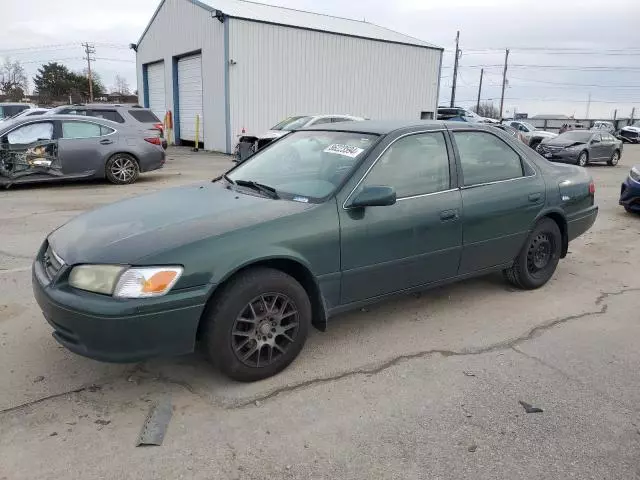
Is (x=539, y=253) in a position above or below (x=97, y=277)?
below

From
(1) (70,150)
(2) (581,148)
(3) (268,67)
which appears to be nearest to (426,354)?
(1) (70,150)

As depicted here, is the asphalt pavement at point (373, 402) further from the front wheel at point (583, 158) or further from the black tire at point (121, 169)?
the front wheel at point (583, 158)

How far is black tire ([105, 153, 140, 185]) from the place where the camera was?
11.1 m

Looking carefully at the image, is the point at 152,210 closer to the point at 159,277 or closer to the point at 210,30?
the point at 159,277

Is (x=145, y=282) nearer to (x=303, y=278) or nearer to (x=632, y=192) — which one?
(x=303, y=278)

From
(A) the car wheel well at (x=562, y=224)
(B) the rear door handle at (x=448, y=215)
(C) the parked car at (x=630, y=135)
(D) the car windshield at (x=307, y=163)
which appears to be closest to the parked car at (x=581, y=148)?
(A) the car wheel well at (x=562, y=224)

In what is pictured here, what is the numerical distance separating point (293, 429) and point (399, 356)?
3.66 feet

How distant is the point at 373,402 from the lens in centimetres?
305

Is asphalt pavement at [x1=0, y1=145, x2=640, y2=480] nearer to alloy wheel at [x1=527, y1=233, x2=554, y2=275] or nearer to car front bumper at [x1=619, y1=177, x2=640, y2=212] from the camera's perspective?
alloy wheel at [x1=527, y1=233, x2=554, y2=275]

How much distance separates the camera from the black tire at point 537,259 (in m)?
4.80

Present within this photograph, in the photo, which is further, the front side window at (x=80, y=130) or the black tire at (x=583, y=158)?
the black tire at (x=583, y=158)

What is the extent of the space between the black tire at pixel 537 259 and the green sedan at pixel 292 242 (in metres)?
0.02

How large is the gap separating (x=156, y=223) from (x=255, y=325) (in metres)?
0.86

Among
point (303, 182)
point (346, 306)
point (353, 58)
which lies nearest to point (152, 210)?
point (303, 182)
